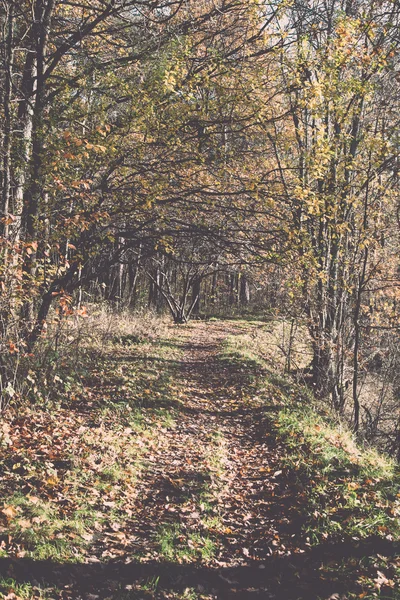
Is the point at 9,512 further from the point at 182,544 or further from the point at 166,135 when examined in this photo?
the point at 166,135

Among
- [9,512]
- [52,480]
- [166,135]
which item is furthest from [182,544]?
[166,135]

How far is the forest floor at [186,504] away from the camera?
13.6 ft

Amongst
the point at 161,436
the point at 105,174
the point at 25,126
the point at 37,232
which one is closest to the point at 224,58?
the point at 105,174

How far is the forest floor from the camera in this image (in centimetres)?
415

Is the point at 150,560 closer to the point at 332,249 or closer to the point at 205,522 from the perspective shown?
the point at 205,522

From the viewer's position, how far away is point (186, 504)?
5578mm

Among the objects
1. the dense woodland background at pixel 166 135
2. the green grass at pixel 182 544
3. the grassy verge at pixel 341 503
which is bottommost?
the green grass at pixel 182 544

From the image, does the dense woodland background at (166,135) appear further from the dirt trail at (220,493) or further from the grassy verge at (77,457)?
the dirt trail at (220,493)

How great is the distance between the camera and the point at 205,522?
17.2 ft

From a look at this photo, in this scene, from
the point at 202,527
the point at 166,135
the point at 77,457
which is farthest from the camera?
the point at 166,135

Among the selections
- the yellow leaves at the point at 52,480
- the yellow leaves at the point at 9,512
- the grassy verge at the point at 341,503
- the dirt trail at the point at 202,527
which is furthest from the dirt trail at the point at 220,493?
the yellow leaves at the point at 9,512

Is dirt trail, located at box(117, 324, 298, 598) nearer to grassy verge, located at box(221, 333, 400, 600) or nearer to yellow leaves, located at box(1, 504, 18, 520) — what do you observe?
grassy verge, located at box(221, 333, 400, 600)

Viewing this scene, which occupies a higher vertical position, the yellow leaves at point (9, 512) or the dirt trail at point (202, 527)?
the yellow leaves at point (9, 512)

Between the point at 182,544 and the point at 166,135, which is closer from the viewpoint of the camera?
the point at 182,544
